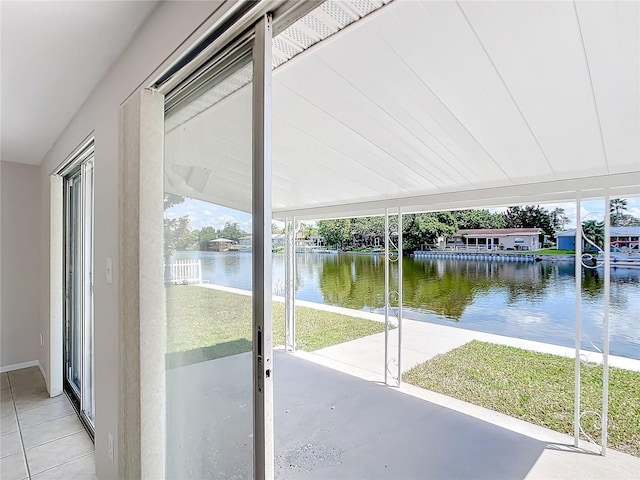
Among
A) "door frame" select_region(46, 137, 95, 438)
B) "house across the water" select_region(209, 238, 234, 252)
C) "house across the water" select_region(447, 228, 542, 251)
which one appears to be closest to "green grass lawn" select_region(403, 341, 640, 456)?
"house across the water" select_region(447, 228, 542, 251)

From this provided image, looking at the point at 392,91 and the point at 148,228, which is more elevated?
the point at 392,91

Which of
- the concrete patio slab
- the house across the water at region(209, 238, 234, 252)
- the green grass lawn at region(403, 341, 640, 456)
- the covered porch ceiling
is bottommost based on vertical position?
the green grass lawn at region(403, 341, 640, 456)

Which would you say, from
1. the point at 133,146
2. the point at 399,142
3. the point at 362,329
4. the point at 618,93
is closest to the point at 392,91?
the point at 399,142

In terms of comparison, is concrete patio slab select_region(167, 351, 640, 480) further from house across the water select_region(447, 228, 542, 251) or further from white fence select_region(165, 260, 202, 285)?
house across the water select_region(447, 228, 542, 251)

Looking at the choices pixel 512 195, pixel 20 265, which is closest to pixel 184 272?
pixel 512 195

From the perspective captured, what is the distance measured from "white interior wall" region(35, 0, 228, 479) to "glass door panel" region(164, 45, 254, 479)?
21 cm

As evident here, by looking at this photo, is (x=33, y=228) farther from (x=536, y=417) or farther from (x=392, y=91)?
(x=536, y=417)

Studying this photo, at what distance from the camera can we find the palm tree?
2195 millimetres

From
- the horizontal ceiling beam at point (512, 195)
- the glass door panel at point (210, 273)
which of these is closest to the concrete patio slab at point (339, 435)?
the glass door panel at point (210, 273)

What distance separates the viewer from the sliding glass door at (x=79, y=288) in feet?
8.36

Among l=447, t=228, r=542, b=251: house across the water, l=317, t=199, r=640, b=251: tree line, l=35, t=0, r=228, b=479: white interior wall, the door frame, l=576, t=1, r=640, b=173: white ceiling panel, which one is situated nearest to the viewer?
l=576, t=1, r=640, b=173: white ceiling panel

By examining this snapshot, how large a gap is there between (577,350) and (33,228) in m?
5.47

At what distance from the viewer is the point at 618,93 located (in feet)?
4.42

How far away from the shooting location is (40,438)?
2357 mm
